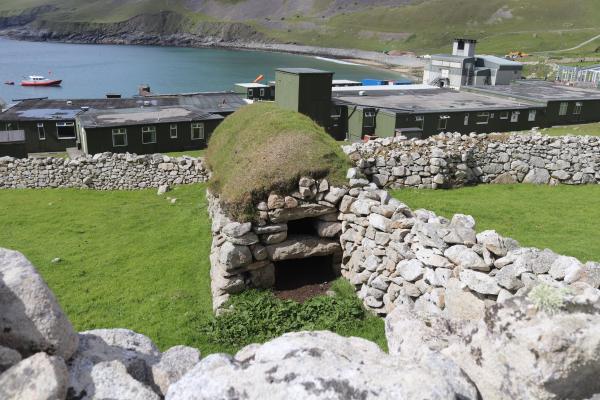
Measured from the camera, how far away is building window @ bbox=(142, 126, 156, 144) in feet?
135

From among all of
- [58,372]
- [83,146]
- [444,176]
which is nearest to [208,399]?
[58,372]

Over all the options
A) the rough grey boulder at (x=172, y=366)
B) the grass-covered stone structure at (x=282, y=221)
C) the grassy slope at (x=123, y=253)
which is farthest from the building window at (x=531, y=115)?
the rough grey boulder at (x=172, y=366)

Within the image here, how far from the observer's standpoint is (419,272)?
11.8 m

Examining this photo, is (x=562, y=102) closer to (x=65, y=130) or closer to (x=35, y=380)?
(x=65, y=130)

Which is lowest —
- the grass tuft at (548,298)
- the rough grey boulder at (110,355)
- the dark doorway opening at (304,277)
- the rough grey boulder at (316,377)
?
the dark doorway opening at (304,277)

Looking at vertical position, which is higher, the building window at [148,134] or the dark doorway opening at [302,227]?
the dark doorway opening at [302,227]

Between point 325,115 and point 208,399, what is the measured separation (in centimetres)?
4240

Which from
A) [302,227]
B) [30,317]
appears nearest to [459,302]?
[30,317]

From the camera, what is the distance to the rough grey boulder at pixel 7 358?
399cm

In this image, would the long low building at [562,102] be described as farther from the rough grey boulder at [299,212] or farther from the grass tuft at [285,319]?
the grass tuft at [285,319]

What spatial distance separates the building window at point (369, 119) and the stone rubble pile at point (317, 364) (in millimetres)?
40483

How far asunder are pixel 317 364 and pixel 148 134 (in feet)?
132

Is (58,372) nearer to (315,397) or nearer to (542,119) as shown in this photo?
(315,397)

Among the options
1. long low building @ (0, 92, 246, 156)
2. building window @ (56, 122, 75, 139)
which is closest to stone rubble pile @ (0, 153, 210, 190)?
long low building @ (0, 92, 246, 156)
